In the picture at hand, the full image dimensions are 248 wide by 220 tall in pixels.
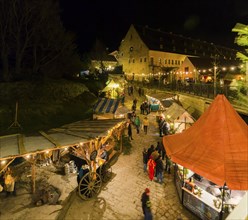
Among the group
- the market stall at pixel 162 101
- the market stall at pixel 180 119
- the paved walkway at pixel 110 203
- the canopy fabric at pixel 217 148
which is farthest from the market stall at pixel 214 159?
the market stall at pixel 162 101

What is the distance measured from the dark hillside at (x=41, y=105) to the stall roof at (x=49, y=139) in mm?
9482

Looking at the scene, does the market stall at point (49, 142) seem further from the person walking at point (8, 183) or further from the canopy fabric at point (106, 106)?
the canopy fabric at point (106, 106)

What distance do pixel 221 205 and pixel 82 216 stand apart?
5159mm

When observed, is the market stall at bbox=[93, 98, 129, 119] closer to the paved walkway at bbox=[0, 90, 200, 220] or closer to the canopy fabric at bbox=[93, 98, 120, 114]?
the canopy fabric at bbox=[93, 98, 120, 114]

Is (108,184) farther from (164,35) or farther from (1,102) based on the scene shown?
(164,35)

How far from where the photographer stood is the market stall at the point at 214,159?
21.6ft

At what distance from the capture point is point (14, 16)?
23047 mm

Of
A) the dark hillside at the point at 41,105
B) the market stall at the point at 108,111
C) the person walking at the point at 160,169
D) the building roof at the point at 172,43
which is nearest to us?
the person walking at the point at 160,169

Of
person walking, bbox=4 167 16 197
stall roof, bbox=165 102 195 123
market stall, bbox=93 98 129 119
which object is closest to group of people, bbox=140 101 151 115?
market stall, bbox=93 98 129 119

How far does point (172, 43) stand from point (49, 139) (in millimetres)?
44814

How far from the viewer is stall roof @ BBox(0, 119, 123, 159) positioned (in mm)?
8469

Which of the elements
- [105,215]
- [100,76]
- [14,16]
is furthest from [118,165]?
[100,76]

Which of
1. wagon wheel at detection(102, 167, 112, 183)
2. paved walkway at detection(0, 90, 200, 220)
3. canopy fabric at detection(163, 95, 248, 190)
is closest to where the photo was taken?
canopy fabric at detection(163, 95, 248, 190)

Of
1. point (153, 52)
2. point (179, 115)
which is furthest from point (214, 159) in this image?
point (153, 52)
